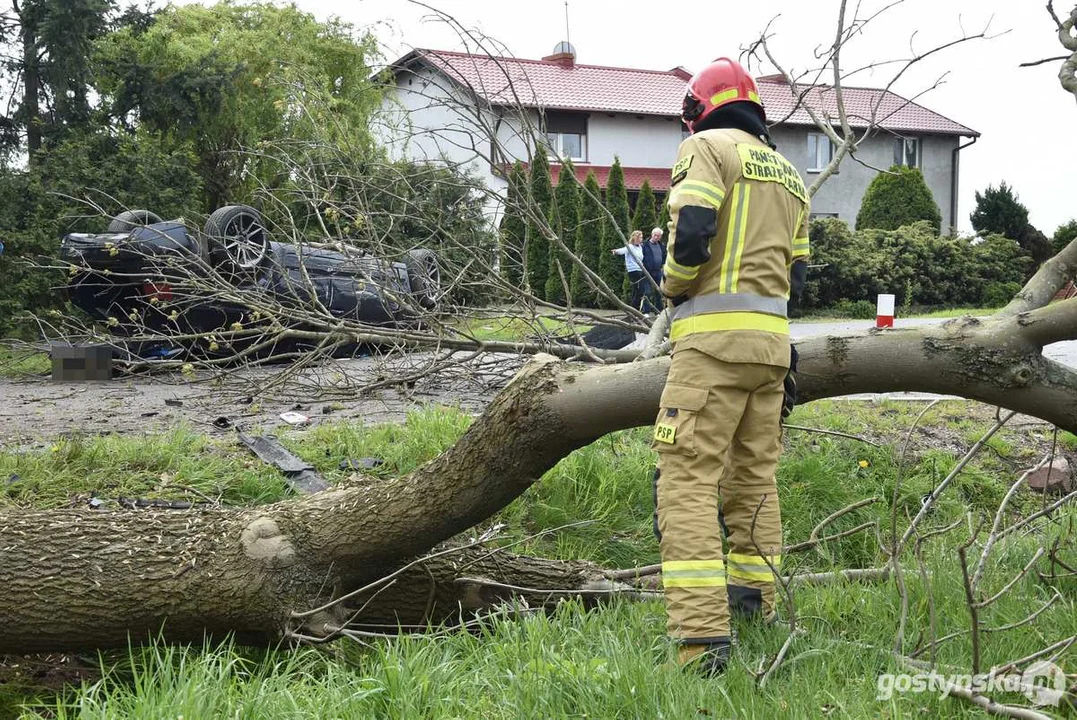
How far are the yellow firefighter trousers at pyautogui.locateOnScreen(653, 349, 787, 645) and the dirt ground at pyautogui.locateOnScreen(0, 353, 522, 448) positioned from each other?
9.36 ft

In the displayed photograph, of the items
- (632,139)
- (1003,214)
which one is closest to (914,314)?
(1003,214)

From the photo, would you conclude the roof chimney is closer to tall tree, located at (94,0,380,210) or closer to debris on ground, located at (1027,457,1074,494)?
tall tree, located at (94,0,380,210)

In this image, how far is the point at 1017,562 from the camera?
11.6 ft

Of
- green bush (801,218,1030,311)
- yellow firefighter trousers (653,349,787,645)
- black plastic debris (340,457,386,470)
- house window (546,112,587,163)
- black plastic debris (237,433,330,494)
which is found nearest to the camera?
yellow firefighter trousers (653,349,787,645)

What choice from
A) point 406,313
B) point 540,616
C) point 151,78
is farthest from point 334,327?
point 151,78

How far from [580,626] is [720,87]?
173 centimetres

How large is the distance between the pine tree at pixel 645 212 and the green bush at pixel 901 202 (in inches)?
264

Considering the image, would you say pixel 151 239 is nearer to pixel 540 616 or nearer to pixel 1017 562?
pixel 540 616

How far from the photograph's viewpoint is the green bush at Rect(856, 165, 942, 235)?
23.7 meters

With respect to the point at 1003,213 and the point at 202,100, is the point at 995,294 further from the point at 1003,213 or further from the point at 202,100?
the point at 202,100

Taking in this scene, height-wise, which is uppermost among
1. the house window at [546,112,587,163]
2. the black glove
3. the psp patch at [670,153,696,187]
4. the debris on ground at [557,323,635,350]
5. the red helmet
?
the house window at [546,112,587,163]

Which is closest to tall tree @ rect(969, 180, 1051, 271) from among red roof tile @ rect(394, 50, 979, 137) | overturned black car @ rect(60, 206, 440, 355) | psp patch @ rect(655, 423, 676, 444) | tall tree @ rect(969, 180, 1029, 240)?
tall tree @ rect(969, 180, 1029, 240)

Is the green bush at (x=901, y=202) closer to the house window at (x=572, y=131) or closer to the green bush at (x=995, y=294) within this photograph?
the green bush at (x=995, y=294)

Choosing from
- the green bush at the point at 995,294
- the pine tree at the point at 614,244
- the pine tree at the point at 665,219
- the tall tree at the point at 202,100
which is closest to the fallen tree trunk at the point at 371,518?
the pine tree at the point at 665,219
